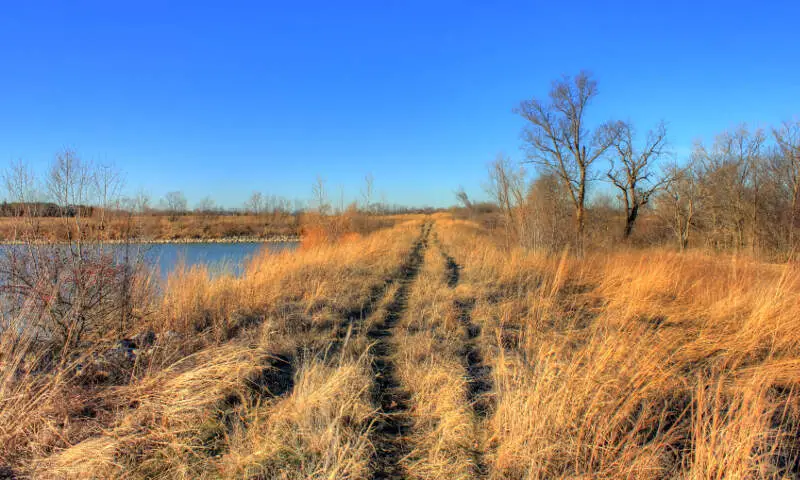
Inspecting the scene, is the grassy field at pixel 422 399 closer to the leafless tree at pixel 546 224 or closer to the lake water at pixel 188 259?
the lake water at pixel 188 259

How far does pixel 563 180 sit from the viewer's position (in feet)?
67.3

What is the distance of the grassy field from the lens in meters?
2.34

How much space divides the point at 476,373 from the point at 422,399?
32.0 inches

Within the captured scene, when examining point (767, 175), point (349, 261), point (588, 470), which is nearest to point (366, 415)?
point (588, 470)

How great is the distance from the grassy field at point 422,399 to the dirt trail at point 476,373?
0.02 m

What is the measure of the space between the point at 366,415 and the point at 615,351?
2422 mm

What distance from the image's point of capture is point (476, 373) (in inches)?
151

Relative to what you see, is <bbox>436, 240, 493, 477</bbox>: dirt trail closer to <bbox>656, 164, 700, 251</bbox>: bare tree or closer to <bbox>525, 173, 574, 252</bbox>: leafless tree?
<bbox>525, 173, 574, 252</bbox>: leafless tree

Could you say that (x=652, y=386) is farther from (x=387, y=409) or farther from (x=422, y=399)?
(x=387, y=409)

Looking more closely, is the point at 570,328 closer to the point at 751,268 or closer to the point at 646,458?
the point at 646,458

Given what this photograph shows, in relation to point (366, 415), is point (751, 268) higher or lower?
higher

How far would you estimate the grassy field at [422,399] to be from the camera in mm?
2338

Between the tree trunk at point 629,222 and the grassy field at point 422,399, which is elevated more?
the tree trunk at point 629,222

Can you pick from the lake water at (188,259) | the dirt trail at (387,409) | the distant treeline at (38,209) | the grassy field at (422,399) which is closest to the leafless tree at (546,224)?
the grassy field at (422,399)
